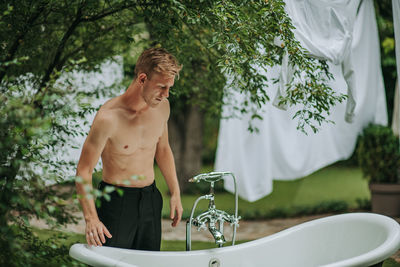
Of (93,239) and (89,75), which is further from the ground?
(89,75)

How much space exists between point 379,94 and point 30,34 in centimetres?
354

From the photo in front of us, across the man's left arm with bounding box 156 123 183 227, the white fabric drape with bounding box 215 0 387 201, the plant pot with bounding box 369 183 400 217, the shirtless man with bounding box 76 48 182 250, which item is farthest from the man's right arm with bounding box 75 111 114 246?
the plant pot with bounding box 369 183 400 217

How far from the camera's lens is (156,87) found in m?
2.19

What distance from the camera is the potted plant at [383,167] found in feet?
Result: 15.9

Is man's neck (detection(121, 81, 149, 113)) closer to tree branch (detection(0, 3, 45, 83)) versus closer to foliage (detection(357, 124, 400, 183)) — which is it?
tree branch (detection(0, 3, 45, 83))

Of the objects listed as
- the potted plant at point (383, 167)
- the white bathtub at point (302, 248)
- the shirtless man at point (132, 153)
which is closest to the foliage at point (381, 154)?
the potted plant at point (383, 167)

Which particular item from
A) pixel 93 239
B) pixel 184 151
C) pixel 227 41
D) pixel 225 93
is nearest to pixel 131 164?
pixel 93 239

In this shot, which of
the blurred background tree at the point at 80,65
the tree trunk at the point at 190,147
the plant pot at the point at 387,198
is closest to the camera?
the blurred background tree at the point at 80,65

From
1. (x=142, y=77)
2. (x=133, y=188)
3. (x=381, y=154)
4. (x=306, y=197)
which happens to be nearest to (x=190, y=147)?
(x=306, y=197)

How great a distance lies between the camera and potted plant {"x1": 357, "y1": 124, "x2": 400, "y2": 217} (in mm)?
4836

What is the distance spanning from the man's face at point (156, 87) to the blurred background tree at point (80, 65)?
0.29 metres

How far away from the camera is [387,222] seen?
2.44 metres

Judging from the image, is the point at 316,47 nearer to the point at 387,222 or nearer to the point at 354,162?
the point at 387,222

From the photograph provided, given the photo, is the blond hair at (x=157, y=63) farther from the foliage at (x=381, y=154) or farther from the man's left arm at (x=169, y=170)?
the foliage at (x=381, y=154)
